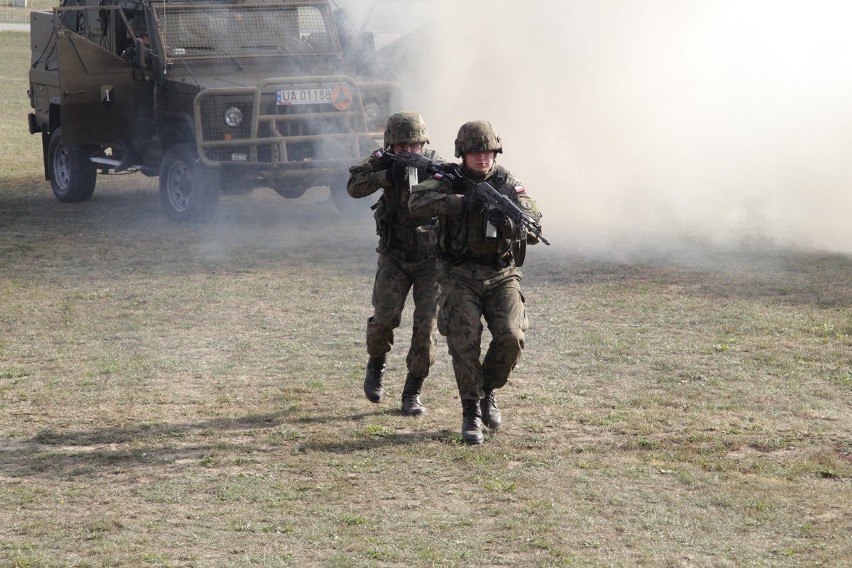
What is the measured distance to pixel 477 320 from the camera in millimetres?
6801

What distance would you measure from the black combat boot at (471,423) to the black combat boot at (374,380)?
2.68 feet

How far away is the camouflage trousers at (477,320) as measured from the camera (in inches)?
267

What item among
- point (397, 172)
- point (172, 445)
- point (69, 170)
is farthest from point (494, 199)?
point (69, 170)

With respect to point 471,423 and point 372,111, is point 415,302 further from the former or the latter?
point 372,111

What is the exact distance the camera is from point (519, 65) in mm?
16578

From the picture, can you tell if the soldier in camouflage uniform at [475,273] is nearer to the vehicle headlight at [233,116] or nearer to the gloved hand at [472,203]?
the gloved hand at [472,203]

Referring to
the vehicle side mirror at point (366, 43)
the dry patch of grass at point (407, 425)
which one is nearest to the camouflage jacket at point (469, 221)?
the dry patch of grass at point (407, 425)

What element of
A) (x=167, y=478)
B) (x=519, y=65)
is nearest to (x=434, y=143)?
(x=519, y=65)

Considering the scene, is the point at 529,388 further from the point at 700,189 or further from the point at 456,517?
the point at 700,189

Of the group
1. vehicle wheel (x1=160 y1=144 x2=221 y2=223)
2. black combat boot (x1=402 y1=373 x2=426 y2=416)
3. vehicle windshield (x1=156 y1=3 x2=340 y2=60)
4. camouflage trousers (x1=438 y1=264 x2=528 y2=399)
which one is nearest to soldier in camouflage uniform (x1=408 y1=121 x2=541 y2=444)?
camouflage trousers (x1=438 y1=264 x2=528 y2=399)

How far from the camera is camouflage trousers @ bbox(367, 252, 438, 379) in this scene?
7.26m

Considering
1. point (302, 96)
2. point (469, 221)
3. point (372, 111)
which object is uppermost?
point (302, 96)

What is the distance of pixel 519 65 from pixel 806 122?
12.0ft

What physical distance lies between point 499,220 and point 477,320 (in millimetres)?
567
